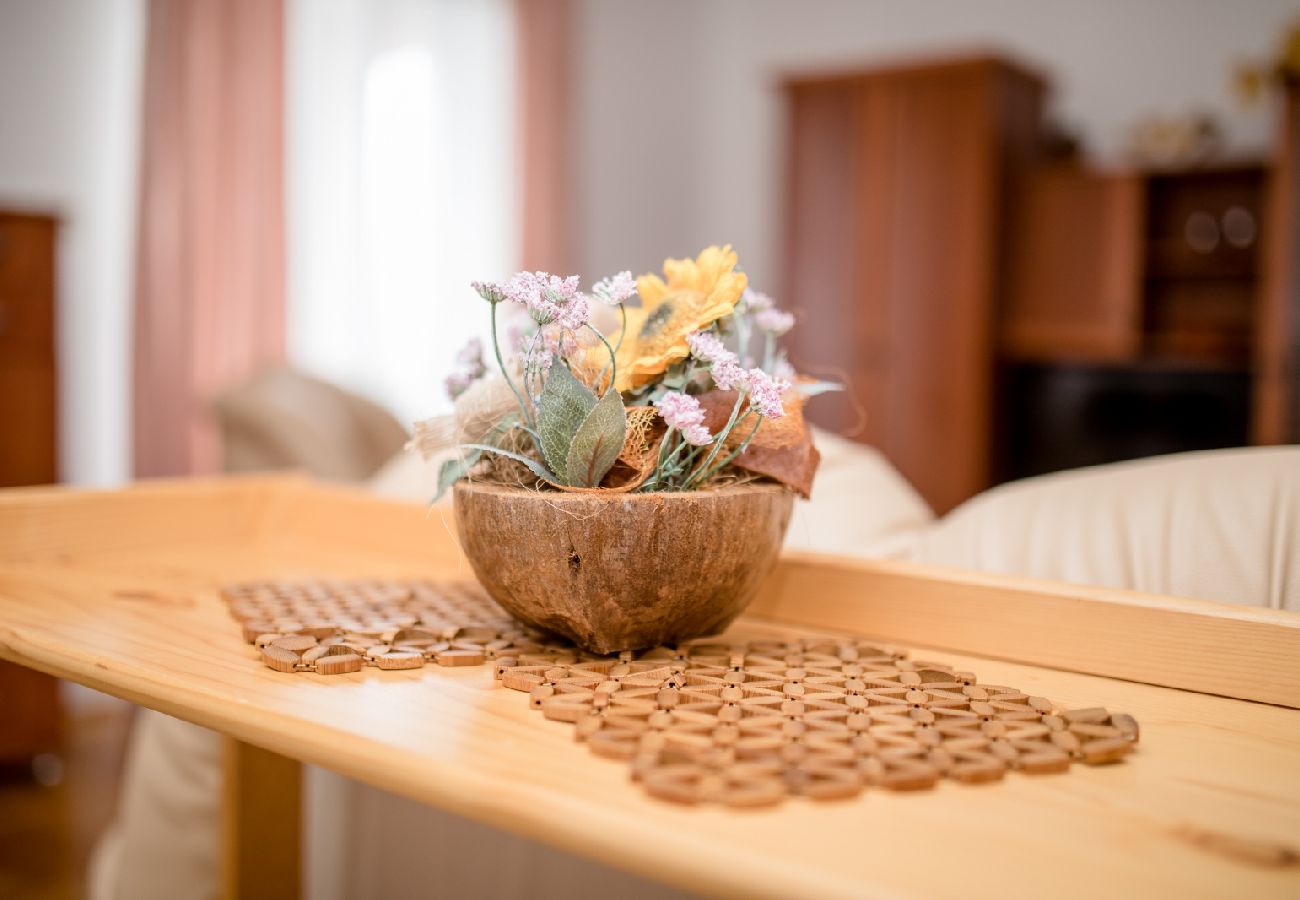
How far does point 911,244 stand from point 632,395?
417 cm

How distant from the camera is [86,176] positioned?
343 cm

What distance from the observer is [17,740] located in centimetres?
262

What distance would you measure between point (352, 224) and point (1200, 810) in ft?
12.7

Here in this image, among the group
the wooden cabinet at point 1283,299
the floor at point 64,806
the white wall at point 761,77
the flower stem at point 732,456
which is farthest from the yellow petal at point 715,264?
the white wall at point 761,77

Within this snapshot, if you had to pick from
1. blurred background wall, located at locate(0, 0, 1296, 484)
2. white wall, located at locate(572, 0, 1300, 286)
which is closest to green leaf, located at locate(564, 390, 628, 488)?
blurred background wall, located at locate(0, 0, 1296, 484)

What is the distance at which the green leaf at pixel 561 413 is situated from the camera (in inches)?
29.5

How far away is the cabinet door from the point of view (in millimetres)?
4398

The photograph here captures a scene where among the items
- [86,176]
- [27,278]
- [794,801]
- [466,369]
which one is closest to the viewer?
[794,801]

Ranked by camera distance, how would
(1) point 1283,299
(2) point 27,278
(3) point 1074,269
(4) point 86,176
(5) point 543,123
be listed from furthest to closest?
(5) point 543,123 < (3) point 1074,269 < (1) point 1283,299 < (4) point 86,176 < (2) point 27,278

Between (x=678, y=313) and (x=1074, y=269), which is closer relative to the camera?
(x=678, y=313)

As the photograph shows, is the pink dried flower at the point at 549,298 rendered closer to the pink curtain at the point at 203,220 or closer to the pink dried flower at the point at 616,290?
the pink dried flower at the point at 616,290

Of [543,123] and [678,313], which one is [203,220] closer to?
[543,123]

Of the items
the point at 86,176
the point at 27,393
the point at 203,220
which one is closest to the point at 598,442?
the point at 27,393

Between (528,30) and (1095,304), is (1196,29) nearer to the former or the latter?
(1095,304)
